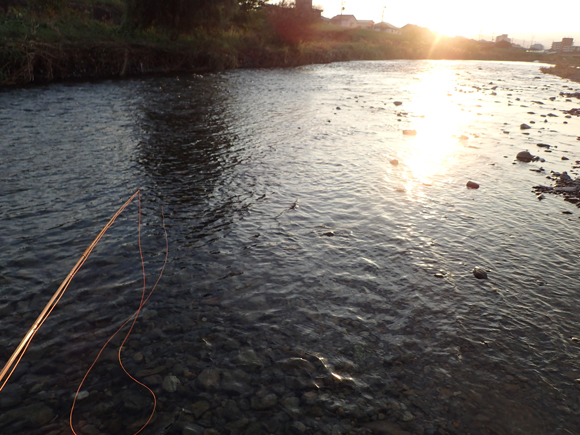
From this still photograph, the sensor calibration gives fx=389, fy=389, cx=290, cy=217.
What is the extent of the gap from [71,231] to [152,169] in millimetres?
4674

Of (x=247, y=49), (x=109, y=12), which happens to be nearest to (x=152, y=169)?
(x=247, y=49)

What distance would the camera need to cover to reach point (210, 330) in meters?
5.95

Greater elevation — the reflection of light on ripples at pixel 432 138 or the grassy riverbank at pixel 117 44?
the grassy riverbank at pixel 117 44

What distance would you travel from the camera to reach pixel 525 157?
15.5 meters

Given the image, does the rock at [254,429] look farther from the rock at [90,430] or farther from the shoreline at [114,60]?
the shoreline at [114,60]

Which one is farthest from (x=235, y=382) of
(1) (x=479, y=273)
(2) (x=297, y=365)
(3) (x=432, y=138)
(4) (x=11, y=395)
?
(3) (x=432, y=138)

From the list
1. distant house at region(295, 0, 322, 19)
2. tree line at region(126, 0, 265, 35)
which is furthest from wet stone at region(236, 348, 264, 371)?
distant house at region(295, 0, 322, 19)

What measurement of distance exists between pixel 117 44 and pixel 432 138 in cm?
2702

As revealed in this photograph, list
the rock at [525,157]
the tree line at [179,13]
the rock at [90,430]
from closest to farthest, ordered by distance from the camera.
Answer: the rock at [90,430] < the rock at [525,157] < the tree line at [179,13]

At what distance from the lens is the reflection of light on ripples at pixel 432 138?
13.9 m

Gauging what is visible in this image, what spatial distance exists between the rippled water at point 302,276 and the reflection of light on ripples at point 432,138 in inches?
6.8

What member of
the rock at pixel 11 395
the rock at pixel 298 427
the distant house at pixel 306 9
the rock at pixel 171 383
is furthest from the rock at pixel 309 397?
the distant house at pixel 306 9

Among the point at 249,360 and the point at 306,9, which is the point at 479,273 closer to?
the point at 249,360

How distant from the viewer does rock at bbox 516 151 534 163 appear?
15.5 metres
